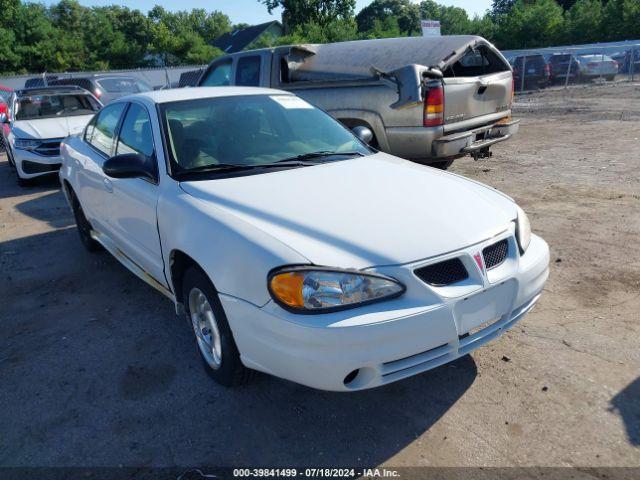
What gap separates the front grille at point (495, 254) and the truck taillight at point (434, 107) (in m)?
3.99

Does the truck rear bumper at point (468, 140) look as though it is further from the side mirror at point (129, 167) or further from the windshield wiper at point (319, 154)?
the side mirror at point (129, 167)

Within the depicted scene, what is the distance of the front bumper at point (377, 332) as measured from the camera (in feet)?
7.72

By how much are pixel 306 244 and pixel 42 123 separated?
27.8 ft

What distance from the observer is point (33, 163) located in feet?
28.7

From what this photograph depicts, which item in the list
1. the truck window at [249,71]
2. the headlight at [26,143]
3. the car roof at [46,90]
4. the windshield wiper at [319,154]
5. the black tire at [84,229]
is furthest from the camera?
the car roof at [46,90]

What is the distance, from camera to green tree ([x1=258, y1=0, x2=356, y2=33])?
44.5 metres

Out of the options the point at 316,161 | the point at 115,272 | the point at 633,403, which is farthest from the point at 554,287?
the point at 115,272

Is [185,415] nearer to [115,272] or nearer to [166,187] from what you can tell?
[166,187]

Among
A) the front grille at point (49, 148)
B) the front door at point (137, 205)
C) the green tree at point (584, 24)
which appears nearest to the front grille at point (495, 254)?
the front door at point (137, 205)

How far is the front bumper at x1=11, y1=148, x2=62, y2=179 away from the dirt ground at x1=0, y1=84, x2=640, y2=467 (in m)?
4.26

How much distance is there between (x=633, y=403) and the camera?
2.80 metres

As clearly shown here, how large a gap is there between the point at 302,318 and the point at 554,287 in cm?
262

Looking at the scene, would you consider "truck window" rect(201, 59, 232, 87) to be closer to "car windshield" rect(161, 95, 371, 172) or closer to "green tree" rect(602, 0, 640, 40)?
"car windshield" rect(161, 95, 371, 172)

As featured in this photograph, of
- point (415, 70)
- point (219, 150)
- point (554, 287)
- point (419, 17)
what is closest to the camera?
point (219, 150)
